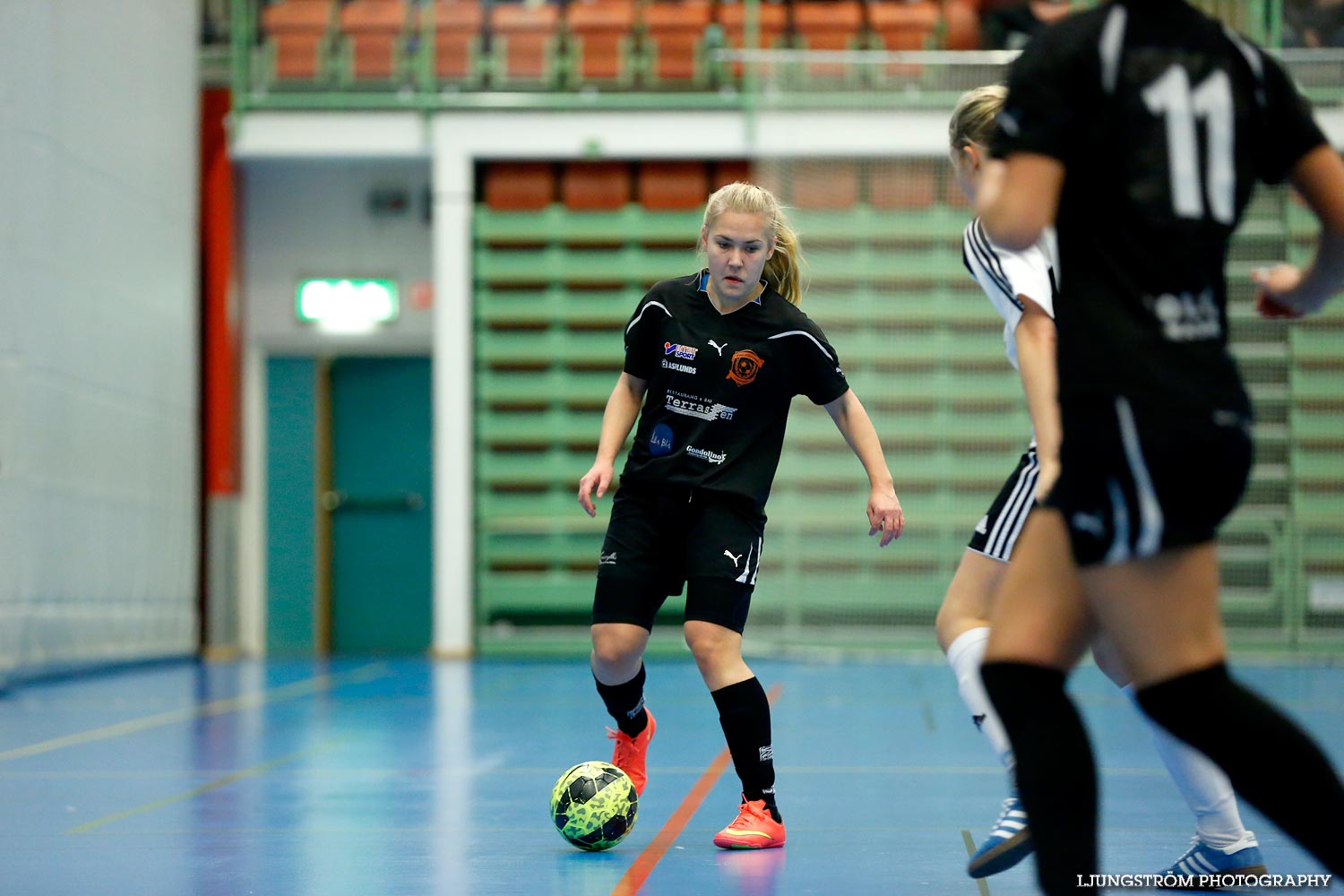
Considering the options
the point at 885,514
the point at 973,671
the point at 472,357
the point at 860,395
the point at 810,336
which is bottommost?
the point at 973,671

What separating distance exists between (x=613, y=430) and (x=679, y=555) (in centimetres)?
37

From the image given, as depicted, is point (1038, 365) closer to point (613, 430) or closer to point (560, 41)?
point (613, 430)

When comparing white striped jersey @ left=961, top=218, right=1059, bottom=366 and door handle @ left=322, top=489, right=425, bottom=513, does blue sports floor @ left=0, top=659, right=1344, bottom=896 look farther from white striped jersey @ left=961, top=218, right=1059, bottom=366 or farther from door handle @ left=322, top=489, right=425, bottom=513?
door handle @ left=322, top=489, right=425, bottom=513

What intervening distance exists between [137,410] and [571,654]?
3945 mm

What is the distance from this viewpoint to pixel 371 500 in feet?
42.7

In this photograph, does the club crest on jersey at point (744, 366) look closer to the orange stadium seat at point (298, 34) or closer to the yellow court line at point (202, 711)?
the yellow court line at point (202, 711)

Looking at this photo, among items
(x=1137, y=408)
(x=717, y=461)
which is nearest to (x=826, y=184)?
(x=717, y=461)

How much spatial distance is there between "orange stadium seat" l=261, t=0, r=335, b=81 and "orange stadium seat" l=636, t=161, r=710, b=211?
9.60ft

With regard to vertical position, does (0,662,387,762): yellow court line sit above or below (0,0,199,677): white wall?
below

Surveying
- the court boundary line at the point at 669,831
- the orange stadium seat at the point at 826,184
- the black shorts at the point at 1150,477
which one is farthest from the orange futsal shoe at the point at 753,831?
the orange stadium seat at the point at 826,184

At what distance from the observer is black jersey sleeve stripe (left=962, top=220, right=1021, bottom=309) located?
2904 mm

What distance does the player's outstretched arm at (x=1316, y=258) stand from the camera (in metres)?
2.09

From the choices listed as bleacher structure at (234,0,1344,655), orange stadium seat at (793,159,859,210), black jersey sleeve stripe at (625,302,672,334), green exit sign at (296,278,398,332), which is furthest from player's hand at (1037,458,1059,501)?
green exit sign at (296,278,398,332)

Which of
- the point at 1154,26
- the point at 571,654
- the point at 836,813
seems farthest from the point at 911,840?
the point at 571,654
